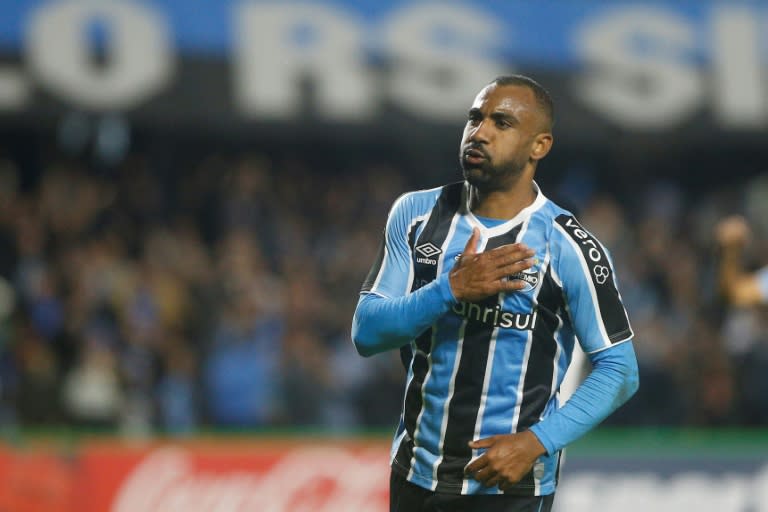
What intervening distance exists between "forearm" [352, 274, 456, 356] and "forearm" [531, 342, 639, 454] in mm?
434

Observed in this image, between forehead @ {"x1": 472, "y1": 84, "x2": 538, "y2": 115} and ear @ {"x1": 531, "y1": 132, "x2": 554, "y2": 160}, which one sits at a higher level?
forehead @ {"x1": 472, "y1": 84, "x2": 538, "y2": 115}

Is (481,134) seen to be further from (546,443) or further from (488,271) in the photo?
(546,443)

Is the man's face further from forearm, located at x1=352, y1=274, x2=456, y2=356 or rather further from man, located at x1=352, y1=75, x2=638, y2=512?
forearm, located at x1=352, y1=274, x2=456, y2=356

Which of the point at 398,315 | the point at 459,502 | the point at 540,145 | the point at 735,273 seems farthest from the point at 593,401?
the point at 735,273

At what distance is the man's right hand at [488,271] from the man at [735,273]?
6.68ft

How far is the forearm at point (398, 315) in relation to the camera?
324cm

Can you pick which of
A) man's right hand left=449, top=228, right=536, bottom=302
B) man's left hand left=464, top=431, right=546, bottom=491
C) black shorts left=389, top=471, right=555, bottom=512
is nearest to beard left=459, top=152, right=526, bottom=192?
man's right hand left=449, top=228, right=536, bottom=302

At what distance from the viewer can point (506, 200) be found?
349 cm

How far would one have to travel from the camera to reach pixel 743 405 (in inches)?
→ 366

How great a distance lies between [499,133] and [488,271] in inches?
16.2

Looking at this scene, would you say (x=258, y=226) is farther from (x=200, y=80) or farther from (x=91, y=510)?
(x=91, y=510)

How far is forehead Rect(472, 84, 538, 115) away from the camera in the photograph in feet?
11.1

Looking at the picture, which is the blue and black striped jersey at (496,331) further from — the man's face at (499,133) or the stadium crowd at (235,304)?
the stadium crowd at (235,304)

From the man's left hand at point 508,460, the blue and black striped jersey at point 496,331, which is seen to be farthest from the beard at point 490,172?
the man's left hand at point 508,460
